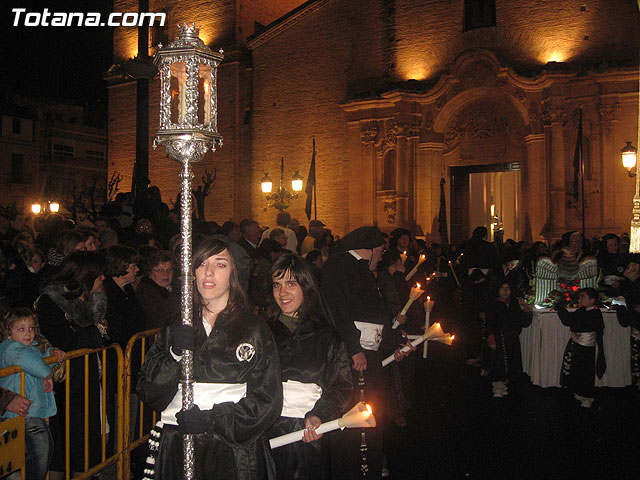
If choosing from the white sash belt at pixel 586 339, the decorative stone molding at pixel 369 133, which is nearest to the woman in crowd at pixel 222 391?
the white sash belt at pixel 586 339

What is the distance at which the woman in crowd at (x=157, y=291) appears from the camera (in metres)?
6.27

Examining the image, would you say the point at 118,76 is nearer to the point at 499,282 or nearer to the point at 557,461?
the point at 499,282

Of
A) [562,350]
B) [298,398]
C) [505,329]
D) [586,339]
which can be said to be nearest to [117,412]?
[298,398]

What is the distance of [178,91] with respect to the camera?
3.33 meters

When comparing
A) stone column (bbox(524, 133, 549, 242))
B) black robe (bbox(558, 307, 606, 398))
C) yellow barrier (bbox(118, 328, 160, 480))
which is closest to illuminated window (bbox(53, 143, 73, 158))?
stone column (bbox(524, 133, 549, 242))

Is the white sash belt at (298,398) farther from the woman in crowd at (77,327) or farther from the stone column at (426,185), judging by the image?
the stone column at (426,185)

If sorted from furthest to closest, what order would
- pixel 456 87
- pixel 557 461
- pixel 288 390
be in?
pixel 456 87, pixel 557 461, pixel 288 390

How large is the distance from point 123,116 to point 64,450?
2790cm

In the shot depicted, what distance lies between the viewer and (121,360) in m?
5.38

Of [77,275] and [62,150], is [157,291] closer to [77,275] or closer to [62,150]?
[77,275]

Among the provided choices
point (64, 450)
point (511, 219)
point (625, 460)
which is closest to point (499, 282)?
point (625, 460)

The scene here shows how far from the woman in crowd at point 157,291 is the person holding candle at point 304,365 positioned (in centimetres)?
229

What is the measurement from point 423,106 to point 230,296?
19233 millimetres

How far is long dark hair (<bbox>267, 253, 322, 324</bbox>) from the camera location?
14.0 ft
